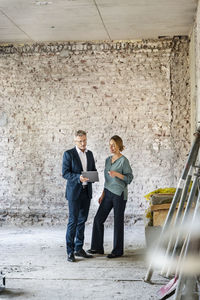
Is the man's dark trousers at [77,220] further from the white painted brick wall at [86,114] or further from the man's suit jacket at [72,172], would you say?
the white painted brick wall at [86,114]

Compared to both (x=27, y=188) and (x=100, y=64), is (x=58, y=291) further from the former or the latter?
(x=100, y=64)

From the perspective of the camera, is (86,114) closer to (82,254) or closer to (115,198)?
(115,198)

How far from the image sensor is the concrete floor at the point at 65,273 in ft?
14.5

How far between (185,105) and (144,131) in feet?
2.88

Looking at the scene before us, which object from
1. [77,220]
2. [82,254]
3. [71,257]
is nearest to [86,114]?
[77,220]

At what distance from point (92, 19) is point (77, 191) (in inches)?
115

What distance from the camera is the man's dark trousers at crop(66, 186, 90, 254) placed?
583cm

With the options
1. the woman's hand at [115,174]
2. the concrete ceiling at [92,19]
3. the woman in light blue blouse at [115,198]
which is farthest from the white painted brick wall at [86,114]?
the woman's hand at [115,174]

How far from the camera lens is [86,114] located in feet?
28.2

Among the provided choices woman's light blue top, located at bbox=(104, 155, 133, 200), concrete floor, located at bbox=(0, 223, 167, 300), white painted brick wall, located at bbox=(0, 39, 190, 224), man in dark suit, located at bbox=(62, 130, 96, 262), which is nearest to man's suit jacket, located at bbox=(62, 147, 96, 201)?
man in dark suit, located at bbox=(62, 130, 96, 262)

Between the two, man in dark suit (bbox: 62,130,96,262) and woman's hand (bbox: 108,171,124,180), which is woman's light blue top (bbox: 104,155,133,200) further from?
man in dark suit (bbox: 62,130,96,262)

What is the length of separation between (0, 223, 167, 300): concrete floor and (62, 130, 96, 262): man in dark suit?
238 millimetres

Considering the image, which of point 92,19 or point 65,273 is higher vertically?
point 92,19

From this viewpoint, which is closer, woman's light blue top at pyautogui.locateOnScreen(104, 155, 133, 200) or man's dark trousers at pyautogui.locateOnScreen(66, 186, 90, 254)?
man's dark trousers at pyautogui.locateOnScreen(66, 186, 90, 254)
